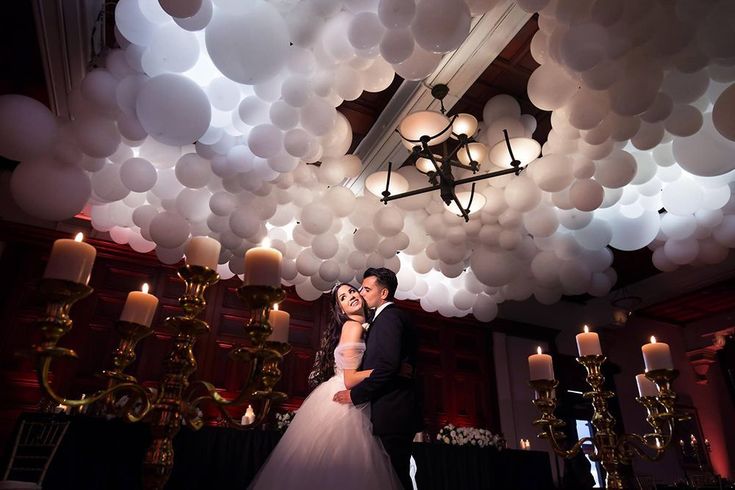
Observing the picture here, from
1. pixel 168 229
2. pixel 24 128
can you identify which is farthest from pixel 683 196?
pixel 24 128

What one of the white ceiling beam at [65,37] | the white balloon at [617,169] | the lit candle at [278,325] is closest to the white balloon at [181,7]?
the lit candle at [278,325]

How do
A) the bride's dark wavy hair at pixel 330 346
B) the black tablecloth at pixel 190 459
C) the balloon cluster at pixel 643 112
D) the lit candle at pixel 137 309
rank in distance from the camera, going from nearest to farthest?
the lit candle at pixel 137 309, the balloon cluster at pixel 643 112, the black tablecloth at pixel 190 459, the bride's dark wavy hair at pixel 330 346

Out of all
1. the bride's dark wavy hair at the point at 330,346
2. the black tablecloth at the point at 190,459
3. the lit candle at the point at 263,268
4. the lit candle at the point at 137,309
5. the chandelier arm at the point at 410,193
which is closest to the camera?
the lit candle at the point at 263,268

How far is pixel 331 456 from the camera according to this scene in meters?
1.96

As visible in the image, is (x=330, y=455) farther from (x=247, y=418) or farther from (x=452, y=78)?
(x=452, y=78)

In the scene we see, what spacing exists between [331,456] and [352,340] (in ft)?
2.06

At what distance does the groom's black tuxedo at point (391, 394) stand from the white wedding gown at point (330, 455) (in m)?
0.07

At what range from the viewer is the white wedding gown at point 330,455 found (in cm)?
188

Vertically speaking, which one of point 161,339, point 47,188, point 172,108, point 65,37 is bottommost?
point 161,339

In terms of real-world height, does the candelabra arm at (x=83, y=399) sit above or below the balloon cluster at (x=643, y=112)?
below

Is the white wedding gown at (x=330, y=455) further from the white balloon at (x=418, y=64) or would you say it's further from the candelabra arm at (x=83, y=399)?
the white balloon at (x=418, y=64)

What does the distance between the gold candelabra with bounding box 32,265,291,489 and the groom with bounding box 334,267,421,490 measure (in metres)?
0.84

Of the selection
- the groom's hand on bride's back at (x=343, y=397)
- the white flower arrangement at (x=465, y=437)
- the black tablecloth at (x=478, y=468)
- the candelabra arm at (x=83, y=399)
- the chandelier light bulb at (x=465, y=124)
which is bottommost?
the black tablecloth at (x=478, y=468)

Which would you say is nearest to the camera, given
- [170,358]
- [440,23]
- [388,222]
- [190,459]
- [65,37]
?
[170,358]
